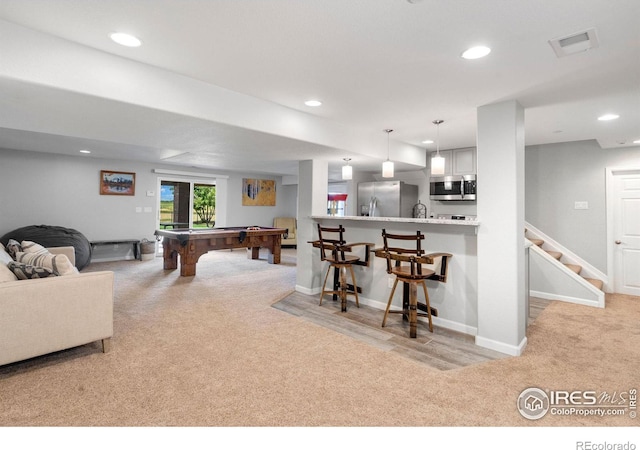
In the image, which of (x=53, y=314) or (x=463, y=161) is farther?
(x=463, y=161)

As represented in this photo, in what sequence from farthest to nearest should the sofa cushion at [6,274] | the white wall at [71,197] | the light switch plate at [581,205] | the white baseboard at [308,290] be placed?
the white wall at [71,197]
the light switch plate at [581,205]
the white baseboard at [308,290]
the sofa cushion at [6,274]

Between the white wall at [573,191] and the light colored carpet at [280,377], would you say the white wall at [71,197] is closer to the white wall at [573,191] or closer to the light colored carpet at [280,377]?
the light colored carpet at [280,377]

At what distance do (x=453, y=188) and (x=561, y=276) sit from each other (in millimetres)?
1987

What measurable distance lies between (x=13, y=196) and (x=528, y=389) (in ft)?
26.9

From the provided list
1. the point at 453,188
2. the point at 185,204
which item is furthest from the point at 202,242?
the point at 453,188

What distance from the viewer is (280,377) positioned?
234 cm

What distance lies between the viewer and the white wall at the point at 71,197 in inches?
233

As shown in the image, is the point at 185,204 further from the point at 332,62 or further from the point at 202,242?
the point at 332,62

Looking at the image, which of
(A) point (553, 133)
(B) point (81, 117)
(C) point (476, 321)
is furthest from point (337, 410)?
(A) point (553, 133)

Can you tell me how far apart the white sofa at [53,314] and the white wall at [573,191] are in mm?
6041

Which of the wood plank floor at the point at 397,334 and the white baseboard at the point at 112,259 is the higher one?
the white baseboard at the point at 112,259

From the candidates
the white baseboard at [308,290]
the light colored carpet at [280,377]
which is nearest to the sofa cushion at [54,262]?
the light colored carpet at [280,377]

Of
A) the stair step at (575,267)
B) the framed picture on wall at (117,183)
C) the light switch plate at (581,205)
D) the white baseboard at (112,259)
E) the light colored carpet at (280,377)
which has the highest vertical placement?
the framed picture on wall at (117,183)
